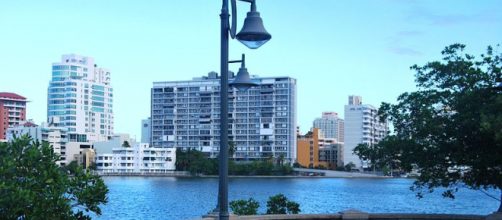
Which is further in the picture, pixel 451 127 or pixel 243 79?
pixel 451 127

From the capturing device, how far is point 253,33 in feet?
28.6

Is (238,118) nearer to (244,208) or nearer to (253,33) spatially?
(244,208)

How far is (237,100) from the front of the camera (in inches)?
7343

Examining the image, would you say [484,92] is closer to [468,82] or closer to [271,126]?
[468,82]

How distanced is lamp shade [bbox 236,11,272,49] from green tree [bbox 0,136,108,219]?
3.08 metres

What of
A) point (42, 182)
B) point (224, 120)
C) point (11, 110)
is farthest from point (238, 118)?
point (224, 120)

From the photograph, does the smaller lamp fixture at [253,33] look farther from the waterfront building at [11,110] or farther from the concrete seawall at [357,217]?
the waterfront building at [11,110]

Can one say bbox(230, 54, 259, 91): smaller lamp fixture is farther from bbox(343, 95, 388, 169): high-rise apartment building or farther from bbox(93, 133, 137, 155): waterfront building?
bbox(343, 95, 388, 169): high-rise apartment building

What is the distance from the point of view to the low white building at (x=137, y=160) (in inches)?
6801

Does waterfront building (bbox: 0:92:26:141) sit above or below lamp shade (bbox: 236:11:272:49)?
above

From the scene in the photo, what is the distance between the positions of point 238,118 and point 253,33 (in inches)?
7032

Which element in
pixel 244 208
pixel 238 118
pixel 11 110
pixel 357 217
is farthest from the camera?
pixel 11 110

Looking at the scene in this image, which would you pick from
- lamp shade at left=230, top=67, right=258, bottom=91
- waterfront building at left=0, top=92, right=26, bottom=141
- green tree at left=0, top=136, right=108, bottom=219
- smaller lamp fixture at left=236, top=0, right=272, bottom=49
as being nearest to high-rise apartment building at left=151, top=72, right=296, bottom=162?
waterfront building at left=0, top=92, right=26, bottom=141

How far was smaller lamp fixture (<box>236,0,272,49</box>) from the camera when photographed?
8711 millimetres
